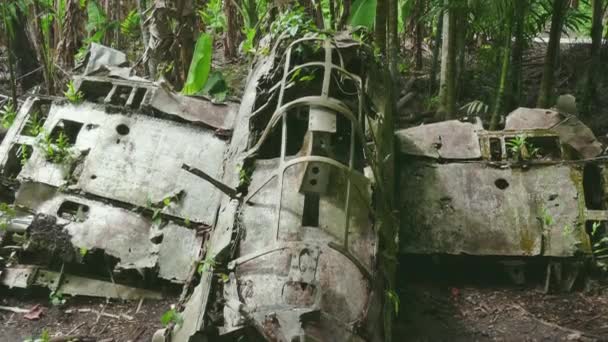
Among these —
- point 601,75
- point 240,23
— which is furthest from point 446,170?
point 240,23

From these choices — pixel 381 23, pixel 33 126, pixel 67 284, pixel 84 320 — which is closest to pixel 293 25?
pixel 381 23

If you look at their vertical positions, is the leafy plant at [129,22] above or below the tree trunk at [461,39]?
above

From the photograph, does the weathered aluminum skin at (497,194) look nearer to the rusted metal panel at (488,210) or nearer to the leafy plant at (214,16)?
the rusted metal panel at (488,210)

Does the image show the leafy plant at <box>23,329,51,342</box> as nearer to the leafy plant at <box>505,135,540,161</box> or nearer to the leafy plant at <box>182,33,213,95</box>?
the leafy plant at <box>182,33,213,95</box>

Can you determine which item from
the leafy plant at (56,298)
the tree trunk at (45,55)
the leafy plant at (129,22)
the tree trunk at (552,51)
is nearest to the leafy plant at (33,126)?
the tree trunk at (45,55)

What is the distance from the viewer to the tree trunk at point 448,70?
878 centimetres

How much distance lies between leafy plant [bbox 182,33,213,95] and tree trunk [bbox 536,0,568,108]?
4.60m

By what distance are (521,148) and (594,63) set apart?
321 centimetres

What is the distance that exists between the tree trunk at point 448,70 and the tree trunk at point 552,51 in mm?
1220

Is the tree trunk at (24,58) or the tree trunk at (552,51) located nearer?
the tree trunk at (552,51)

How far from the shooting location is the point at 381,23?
8.87 meters

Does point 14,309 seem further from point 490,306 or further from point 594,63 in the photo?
point 594,63

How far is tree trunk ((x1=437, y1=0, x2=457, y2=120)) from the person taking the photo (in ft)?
28.8

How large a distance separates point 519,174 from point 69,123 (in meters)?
5.36
